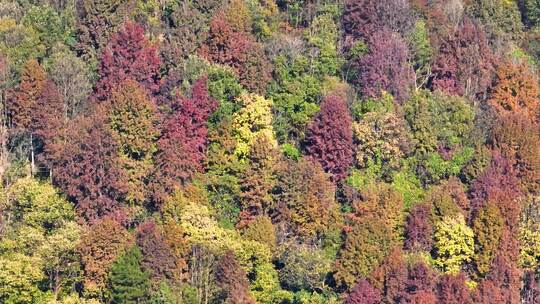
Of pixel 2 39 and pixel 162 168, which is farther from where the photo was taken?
pixel 2 39

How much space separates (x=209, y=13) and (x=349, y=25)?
11.3m

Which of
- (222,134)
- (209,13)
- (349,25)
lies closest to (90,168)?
(222,134)

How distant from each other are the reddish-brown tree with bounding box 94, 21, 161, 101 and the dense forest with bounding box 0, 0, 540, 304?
0.16 meters

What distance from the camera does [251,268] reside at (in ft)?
322

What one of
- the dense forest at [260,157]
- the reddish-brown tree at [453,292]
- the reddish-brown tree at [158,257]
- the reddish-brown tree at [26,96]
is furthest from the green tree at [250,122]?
the reddish-brown tree at [453,292]

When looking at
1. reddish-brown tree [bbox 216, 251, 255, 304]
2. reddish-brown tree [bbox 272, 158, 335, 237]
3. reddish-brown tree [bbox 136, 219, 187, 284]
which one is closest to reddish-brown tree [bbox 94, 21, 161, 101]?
reddish-brown tree [bbox 272, 158, 335, 237]

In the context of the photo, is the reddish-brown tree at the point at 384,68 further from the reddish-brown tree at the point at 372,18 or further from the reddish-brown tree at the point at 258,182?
the reddish-brown tree at the point at 258,182

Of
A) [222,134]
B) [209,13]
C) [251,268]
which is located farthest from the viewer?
[209,13]

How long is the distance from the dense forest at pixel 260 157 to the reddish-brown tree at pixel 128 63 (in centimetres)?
16

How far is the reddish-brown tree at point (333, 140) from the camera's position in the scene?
10475 centimetres

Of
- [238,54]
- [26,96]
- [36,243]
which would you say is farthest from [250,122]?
[36,243]

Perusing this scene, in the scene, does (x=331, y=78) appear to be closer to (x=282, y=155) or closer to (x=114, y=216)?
(x=282, y=155)

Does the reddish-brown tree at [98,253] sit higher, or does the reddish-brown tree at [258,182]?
the reddish-brown tree at [258,182]

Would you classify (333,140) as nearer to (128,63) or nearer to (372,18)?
(372,18)
